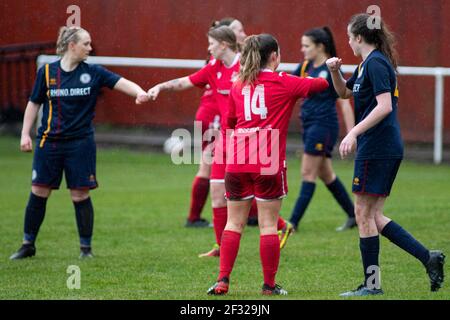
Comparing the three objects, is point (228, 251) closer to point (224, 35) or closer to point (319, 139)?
point (224, 35)

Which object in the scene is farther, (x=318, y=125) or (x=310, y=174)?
(x=310, y=174)

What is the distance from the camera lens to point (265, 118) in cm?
643

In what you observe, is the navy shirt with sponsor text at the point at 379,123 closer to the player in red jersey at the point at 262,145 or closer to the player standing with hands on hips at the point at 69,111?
the player in red jersey at the point at 262,145

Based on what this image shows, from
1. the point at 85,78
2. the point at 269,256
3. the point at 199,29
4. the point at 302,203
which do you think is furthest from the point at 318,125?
the point at 199,29

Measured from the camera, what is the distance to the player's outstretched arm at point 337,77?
635 centimetres

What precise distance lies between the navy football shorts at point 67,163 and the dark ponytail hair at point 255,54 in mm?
2416

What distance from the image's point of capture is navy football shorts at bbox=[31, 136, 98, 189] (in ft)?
27.1

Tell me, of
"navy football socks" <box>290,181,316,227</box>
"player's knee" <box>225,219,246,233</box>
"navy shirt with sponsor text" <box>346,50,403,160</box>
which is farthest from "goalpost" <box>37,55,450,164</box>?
"player's knee" <box>225,219,246,233</box>

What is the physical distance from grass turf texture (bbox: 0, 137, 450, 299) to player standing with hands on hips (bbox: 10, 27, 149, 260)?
85 centimetres

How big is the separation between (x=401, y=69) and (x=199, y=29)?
384 cm

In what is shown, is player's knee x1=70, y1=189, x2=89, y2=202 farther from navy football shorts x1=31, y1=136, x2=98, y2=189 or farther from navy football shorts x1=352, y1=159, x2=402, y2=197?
navy football shorts x1=352, y1=159, x2=402, y2=197

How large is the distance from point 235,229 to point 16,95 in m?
13.5
